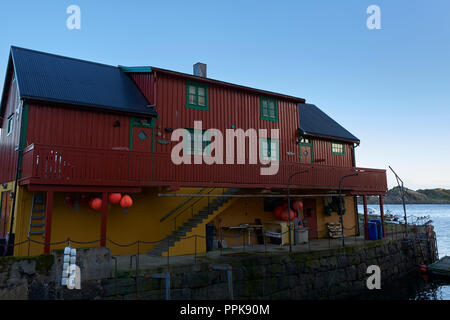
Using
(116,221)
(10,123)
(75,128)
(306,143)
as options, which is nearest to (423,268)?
(306,143)

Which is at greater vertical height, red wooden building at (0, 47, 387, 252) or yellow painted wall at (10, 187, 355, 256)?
red wooden building at (0, 47, 387, 252)

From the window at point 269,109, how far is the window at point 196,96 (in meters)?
3.90

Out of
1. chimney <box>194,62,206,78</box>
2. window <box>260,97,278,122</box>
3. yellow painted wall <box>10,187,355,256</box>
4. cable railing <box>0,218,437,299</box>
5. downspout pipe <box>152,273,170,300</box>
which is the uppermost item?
chimney <box>194,62,206,78</box>

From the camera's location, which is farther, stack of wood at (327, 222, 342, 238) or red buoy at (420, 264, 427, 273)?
red buoy at (420, 264, 427, 273)

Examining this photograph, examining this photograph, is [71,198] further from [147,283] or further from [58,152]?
[147,283]

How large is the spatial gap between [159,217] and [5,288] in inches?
309

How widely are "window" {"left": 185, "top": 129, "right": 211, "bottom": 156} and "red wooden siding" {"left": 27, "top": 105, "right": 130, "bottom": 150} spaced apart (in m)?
3.26

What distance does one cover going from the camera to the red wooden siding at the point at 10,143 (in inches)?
603

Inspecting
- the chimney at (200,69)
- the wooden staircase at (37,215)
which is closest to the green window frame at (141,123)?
the wooden staircase at (37,215)

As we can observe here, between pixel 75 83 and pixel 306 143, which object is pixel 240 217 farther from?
pixel 75 83

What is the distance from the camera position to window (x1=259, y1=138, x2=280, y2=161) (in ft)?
67.1

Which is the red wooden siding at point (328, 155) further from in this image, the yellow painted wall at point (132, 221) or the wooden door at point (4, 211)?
the wooden door at point (4, 211)

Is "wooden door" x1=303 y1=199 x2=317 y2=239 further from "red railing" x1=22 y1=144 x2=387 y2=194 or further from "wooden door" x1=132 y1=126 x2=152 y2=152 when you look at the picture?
"wooden door" x1=132 y1=126 x2=152 y2=152

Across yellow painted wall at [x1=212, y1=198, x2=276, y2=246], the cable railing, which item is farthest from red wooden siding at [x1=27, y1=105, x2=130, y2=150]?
yellow painted wall at [x1=212, y1=198, x2=276, y2=246]
